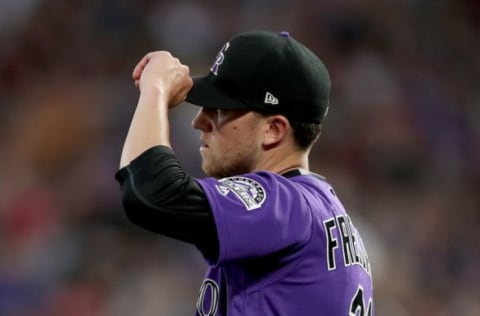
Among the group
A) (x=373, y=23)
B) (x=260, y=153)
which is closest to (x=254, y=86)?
(x=260, y=153)

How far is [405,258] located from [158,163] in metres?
Answer: 3.60

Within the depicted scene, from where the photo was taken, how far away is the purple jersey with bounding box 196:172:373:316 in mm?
1846

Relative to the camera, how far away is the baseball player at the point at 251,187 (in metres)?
1.83

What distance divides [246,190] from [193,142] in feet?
10.4

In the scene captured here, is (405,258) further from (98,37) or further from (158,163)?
(158,163)

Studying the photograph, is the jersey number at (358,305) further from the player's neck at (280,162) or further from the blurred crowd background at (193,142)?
the blurred crowd background at (193,142)

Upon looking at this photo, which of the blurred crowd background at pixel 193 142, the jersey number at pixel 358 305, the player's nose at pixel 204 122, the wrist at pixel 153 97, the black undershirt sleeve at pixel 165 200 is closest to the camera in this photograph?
the black undershirt sleeve at pixel 165 200

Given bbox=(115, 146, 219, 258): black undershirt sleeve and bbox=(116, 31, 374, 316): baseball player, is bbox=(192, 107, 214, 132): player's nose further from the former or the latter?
bbox=(115, 146, 219, 258): black undershirt sleeve

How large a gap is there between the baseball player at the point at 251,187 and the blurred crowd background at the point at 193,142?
252 centimetres

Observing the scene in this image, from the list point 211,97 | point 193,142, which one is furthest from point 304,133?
point 193,142

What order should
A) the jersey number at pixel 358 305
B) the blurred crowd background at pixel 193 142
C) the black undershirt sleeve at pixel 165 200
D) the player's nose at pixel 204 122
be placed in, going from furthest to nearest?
1. the blurred crowd background at pixel 193 142
2. the player's nose at pixel 204 122
3. the jersey number at pixel 358 305
4. the black undershirt sleeve at pixel 165 200

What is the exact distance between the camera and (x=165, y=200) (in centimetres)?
179

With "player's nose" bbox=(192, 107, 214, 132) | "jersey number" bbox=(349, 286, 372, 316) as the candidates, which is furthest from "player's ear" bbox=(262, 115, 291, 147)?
"jersey number" bbox=(349, 286, 372, 316)

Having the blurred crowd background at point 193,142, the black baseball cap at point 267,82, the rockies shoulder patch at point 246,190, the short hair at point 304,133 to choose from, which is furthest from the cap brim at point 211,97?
the blurred crowd background at point 193,142
